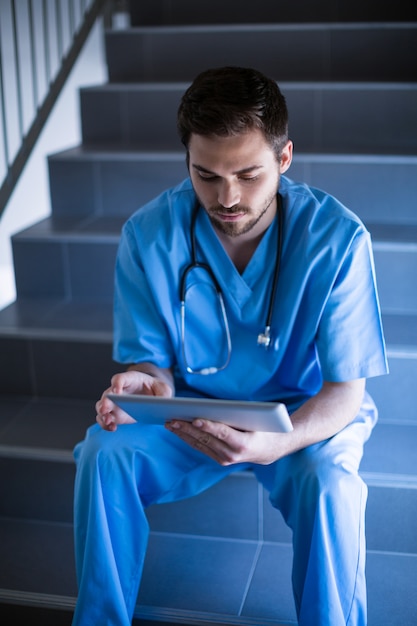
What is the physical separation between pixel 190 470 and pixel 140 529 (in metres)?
0.15

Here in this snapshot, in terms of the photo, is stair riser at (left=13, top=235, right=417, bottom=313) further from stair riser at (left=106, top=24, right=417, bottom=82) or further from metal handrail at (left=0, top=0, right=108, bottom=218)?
stair riser at (left=106, top=24, right=417, bottom=82)

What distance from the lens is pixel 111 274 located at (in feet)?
7.48

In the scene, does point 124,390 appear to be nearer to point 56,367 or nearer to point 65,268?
point 56,367

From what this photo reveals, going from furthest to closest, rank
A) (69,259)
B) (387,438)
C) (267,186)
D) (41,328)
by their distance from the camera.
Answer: (69,259), (41,328), (387,438), (267,186)

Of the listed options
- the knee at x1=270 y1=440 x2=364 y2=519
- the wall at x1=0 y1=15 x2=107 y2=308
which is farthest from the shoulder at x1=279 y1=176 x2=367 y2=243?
the wall at x1=0 y1=15 x2=107 y2=308

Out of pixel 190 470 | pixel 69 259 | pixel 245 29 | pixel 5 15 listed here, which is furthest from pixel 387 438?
pixel 5 15

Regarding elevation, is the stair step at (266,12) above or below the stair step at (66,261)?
above

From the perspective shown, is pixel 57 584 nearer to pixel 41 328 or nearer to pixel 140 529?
pixel 140 529

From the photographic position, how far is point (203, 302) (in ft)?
5.32

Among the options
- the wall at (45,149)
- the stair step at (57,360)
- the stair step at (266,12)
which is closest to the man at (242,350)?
the stair step at (57,360)

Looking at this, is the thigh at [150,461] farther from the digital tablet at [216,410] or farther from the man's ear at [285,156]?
the man's ear at [285,156]

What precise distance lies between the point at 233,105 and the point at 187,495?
76 centimetres

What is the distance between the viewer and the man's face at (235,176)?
143cm

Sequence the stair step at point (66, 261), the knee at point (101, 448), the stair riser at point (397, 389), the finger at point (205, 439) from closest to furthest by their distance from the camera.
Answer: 1. the finger at point (205, 439)
2. the knee at point (101, 448)
3. the stair riser at point (397, 389)
4. the stair step at point (66, 261)
